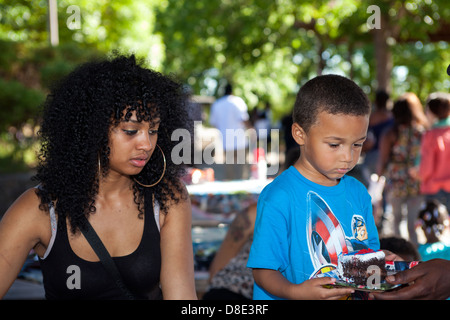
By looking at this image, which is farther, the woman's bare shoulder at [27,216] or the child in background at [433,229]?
the child in background at [433,229]

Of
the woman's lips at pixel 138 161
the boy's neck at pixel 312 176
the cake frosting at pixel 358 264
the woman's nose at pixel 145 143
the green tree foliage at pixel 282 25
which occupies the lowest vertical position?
the cake frosting at pixel 358 264

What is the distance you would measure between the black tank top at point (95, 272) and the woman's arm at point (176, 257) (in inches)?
1.4

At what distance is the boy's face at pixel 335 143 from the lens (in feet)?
7.37

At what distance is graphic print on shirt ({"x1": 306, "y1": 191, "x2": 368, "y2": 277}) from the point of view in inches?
86.8

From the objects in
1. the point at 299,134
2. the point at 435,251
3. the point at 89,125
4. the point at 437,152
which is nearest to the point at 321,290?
the point at 299,134

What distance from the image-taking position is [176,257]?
8.16 ft

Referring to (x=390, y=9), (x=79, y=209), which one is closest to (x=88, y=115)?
(x=79, y=209)

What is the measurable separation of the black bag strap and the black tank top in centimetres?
2

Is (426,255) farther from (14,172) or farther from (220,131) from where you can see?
(14,172)

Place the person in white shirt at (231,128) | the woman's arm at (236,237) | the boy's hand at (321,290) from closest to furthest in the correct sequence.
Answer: the boy's hand at (321,290)
the woman's arm at (236,237)
the person in white shirt at (231,128)

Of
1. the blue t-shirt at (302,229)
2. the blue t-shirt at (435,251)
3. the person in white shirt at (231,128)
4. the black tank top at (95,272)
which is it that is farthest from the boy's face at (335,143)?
the person in white shirt at (231,128)

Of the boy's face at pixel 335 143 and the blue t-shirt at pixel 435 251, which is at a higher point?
the boy's face at pixel 335 143

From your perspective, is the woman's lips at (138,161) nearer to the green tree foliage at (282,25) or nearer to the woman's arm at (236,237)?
the woman's arm at (236,237)

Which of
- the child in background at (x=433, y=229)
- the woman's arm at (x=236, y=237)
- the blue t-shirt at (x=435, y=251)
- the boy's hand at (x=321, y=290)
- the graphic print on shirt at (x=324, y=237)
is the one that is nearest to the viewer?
the boy's hand at (x=321, y=290)
